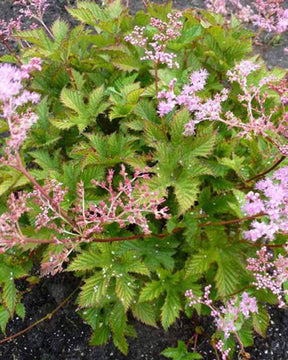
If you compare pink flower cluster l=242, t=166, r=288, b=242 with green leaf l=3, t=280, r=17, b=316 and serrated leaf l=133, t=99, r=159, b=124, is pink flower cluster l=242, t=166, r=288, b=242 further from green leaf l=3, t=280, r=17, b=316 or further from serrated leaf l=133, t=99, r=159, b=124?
green leaf l=3, t=280, r=17, b=316

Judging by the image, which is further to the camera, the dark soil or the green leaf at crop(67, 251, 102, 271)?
the dark soil

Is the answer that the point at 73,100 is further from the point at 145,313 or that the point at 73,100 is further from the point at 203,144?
the point at 145,313

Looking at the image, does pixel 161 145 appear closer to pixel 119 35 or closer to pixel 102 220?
pixel 102 220

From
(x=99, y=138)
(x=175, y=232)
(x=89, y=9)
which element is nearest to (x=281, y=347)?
(x=175, y=232)

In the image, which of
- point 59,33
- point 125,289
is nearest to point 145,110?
point 59,33

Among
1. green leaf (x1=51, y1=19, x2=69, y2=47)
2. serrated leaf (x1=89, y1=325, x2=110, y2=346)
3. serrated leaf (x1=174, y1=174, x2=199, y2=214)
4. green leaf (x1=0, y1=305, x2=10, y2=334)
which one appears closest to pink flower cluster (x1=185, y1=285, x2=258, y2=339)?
serrated leaf (x1=174, y1=174, x2=199, y2=214)

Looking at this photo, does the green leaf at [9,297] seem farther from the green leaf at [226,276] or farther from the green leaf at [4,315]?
the green leaf at [226,276]

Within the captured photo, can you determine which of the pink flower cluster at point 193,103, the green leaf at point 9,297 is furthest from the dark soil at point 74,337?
the pink flower cluster at point 193,103
